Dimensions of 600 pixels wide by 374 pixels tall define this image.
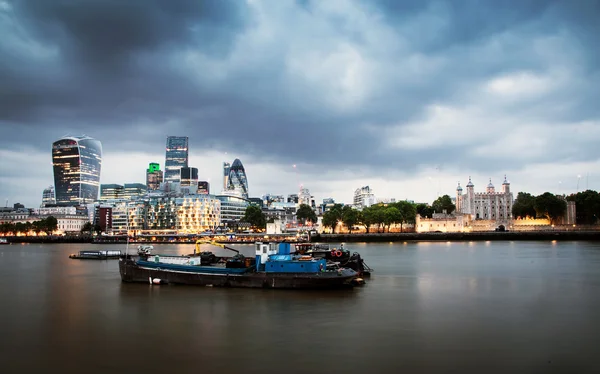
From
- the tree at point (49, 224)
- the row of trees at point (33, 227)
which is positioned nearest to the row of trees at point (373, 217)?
the tree at point (49, 224)

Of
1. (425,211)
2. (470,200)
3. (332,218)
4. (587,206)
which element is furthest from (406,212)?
(587,206)

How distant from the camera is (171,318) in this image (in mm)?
26766

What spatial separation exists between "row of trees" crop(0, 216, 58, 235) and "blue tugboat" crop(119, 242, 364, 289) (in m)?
162

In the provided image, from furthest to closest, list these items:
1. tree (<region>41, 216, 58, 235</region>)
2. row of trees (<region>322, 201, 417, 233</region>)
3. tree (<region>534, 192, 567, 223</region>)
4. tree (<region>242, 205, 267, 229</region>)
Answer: tree (<region>41, 216, 58, 235</region>), tree (<region>242, 205, 267, 229</region>), row of trees (<region>322, 201, 417, 233</region>), tree (<region>534, 192, 567, 223</region>)

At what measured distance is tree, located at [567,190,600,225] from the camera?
142750 millimetres

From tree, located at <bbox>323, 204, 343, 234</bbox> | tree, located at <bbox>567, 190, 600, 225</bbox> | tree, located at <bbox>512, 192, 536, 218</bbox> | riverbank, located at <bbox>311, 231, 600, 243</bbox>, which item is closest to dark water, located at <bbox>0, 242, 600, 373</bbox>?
riverbank, located at <bbox>311, 231, 600, 243</bbox>

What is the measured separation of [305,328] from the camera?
78.9 ft

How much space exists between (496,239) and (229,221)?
10284cm

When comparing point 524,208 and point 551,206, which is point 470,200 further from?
point 551,206

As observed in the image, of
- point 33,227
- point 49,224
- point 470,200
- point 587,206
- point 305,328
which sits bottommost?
point 305,328

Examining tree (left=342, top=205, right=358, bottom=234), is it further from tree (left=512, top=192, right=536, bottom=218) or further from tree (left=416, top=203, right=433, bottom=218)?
tree (left=512, top=192, right=536, bottom=218)

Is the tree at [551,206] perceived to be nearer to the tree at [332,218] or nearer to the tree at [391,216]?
the tree at [391,216]

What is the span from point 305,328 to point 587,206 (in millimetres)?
148314

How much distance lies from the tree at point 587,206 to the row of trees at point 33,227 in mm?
183267
